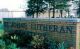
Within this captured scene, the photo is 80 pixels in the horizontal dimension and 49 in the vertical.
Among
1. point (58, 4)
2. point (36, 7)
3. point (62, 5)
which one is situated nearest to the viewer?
point (58, 4)

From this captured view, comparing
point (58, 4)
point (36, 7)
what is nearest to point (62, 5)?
point (58, 4)

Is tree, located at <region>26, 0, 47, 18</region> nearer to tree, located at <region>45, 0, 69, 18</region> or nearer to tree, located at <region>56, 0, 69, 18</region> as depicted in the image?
tree, located at <region>45, 0, 69, 18</region>

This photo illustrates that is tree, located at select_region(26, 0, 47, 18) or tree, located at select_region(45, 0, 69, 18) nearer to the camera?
tree, located at select_region(45, 0, 69, 18)

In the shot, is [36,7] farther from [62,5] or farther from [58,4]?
[62,5]

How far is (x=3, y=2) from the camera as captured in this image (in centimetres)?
2842

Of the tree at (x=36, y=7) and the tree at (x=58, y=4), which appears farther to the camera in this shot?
the tree at (x=36, y=7)

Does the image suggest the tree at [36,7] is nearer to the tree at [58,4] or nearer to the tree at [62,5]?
the tree at [58,4]

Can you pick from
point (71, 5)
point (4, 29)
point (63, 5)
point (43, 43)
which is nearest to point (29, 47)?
point (43, 43)

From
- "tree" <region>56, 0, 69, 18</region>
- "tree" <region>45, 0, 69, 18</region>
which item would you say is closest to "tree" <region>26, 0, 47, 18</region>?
"tree" <region>45, 0, 69, 18</region>

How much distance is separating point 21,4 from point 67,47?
Result: 20.5 metres

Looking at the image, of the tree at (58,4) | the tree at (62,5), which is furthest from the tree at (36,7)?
the tree at (62,5)

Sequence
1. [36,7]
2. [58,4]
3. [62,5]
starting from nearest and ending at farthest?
[58,4] < [62,5] < [36,7]

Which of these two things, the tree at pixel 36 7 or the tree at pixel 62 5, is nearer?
the tree at pixel 62 5

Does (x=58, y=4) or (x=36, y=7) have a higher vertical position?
(x=58, y=4)
